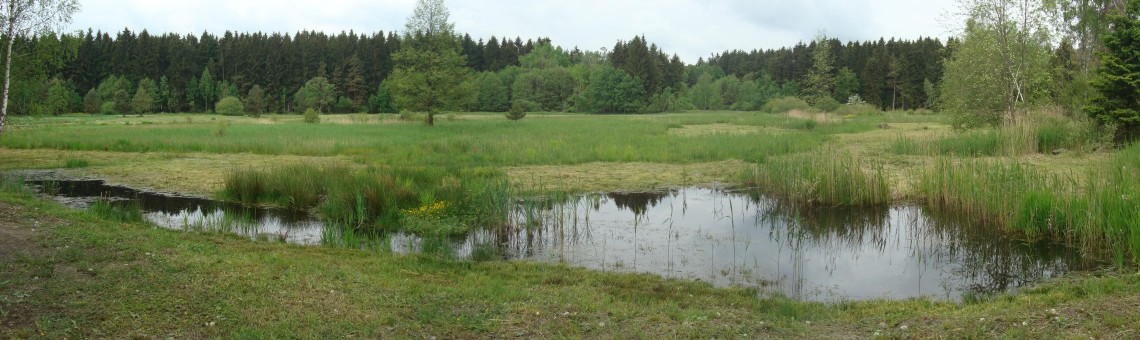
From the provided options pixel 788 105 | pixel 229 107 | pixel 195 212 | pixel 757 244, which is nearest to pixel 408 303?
pixel 757 244

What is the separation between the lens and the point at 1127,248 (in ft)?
28.3

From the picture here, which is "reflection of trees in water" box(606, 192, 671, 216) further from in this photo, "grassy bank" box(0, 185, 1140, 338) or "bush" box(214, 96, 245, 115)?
"bush" box(214, 96, 245, 115)

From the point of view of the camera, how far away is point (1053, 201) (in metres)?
10.1

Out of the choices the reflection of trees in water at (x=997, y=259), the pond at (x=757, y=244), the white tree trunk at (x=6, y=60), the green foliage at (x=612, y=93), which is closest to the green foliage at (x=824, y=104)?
the green foliage at (x=612, y=93)

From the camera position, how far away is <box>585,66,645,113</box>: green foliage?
247ft

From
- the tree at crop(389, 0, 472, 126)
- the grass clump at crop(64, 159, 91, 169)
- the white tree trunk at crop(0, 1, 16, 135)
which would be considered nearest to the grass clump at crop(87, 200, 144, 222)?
the grass clump at crop(64, 159, 91, 169)

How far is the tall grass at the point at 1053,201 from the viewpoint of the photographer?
8797 millimetres

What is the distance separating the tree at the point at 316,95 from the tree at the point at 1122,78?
6792 cm

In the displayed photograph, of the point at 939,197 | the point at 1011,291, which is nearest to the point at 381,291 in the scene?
the point at 1011,291

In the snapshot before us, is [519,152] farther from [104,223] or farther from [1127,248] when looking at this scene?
[1127,248]

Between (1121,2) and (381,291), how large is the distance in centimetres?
2661

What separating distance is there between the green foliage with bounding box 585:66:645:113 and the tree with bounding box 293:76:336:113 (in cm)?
2756

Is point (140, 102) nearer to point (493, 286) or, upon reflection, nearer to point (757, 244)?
point (757, 244)

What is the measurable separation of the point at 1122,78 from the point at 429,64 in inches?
1254
